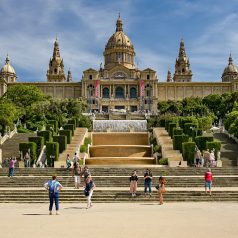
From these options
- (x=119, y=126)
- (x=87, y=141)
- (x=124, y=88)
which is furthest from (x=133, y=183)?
(x=124, y=88)

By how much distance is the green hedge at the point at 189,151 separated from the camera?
110ft

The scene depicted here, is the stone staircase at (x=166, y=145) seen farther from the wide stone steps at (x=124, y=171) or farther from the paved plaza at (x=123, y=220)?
the paved plaza at (x=123, y=220)

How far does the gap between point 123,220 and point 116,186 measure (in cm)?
843

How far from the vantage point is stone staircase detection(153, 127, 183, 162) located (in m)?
34.1

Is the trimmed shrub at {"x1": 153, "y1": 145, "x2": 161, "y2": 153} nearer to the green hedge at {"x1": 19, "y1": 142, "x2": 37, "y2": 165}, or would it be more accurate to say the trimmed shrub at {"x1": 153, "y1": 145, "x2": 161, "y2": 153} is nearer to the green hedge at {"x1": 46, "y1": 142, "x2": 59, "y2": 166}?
the green hedge at {"x1": 46, "y1": 142, "x2": 59, "y2": 166}

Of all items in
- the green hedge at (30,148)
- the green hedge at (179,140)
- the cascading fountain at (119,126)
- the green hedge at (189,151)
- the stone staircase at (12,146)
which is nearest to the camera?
the green hedge at (30,148)

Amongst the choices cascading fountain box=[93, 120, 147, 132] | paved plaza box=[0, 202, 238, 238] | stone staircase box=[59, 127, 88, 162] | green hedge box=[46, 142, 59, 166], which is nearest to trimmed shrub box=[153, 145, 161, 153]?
stone staircase box=[59, 127, 88, 162]

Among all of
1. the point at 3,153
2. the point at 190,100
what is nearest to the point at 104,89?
the point at 190,100

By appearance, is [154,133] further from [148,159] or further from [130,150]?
[148,159]

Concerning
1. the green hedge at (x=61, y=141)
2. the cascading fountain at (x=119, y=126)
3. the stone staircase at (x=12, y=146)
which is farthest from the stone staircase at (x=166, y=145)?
the cascading fountain at (x=119, y=126)

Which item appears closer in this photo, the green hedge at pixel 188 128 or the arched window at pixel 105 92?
the green hedge at pixel 188 128

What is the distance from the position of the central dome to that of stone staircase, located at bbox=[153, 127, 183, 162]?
78605 millimetres

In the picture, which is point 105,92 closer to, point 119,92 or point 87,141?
point 119,92

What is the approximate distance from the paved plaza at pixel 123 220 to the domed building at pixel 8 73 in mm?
109456
